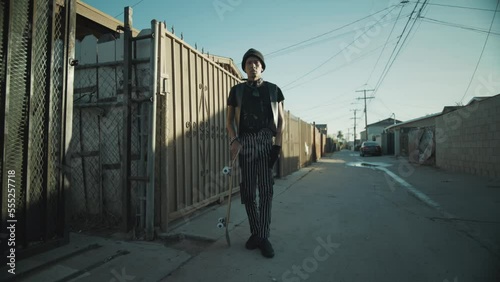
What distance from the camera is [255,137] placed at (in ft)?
8.00

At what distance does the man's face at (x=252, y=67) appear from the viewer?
98.0 inches

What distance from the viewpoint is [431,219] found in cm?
327

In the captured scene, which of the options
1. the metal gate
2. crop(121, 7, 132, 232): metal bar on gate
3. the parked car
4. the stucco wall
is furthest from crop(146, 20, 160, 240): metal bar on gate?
the parked car

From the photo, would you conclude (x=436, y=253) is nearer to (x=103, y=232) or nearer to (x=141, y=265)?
(x=141, y=265)

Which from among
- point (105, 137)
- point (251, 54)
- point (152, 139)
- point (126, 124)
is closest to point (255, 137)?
point (251, 54)

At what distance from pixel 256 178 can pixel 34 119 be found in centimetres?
197

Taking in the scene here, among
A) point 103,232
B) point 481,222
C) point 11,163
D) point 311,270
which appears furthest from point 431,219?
point 11,163

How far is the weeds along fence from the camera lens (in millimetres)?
2727

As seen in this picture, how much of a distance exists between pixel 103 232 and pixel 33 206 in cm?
81

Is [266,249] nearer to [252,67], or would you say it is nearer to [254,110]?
[254,110]

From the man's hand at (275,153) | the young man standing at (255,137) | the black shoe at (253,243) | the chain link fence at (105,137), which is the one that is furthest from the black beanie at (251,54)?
the black shoe at (253,243)

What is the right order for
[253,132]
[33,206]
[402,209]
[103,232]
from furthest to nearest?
1. [402,209]
2. [103,232]
3. [253,132]
4. [33,206]

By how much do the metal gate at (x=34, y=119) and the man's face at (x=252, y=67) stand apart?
5.59 feet

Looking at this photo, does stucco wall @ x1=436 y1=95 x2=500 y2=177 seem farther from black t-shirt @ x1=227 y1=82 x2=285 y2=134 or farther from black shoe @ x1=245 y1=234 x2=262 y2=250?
black shoe @ x1=245 y1=234 x2=262 y2=250
